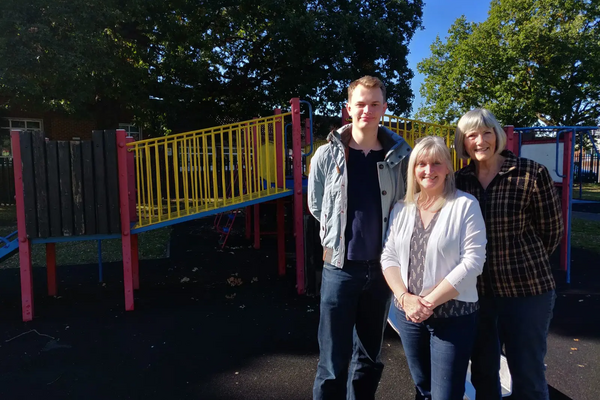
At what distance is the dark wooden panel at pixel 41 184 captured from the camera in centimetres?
434

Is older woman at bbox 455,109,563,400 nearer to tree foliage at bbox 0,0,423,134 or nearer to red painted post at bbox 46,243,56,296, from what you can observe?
red painted post at bbox 46,243,56,296

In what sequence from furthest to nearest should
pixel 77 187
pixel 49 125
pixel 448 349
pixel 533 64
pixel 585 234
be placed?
pixel 533 64 < pixel 49 125 < pixel 585 234 < pixel 77 187 < pixel 448 349

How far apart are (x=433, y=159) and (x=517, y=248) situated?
0.58 metres

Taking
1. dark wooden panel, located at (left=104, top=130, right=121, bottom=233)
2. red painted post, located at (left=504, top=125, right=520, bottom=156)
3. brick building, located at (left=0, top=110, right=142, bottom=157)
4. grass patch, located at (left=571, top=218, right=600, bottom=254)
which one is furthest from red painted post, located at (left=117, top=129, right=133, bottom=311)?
brick building, located at (left=0, top=110, right=142, bottom=157)

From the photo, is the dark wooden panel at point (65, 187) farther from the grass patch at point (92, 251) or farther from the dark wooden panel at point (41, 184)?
the grass patch at point (92, 251)

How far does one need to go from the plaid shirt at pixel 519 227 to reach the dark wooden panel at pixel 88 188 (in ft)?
13.1

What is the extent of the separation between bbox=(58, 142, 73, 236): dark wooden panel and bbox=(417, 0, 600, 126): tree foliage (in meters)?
21.6

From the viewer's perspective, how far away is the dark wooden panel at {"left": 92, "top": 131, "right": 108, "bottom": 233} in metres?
4.48

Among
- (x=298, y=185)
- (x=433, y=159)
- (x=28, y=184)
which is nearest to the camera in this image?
(x=433, y=159)

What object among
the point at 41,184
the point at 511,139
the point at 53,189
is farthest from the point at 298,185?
the point at 511,139

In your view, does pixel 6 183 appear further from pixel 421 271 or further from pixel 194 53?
pixel 421 271

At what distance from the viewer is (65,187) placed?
446cm

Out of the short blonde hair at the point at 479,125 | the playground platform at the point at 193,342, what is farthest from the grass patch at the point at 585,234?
the short blonde hair at the point at 479,125

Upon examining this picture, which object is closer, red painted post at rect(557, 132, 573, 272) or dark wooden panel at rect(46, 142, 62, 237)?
dark wooden panel at rect(46, 142, 62, 237)
